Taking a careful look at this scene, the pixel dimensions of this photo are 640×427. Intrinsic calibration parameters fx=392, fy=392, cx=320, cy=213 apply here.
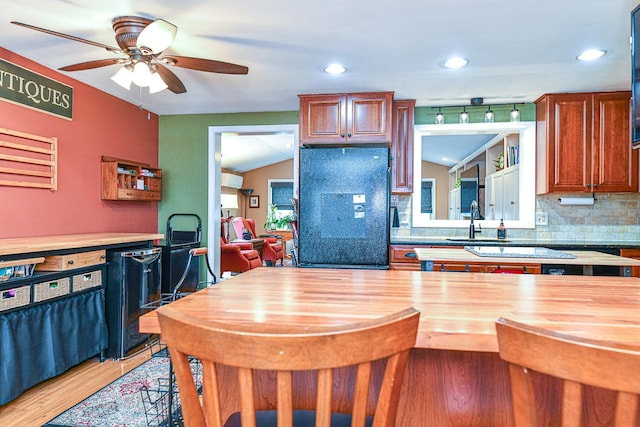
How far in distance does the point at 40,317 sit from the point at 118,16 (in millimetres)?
1757

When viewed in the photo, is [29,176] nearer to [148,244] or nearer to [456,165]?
[148,244]

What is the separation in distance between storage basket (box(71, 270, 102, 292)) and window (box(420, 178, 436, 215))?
3.64 m

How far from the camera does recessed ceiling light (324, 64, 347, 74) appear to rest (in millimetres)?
2875

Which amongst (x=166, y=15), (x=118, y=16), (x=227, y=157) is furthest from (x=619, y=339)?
(x=227, y=157)

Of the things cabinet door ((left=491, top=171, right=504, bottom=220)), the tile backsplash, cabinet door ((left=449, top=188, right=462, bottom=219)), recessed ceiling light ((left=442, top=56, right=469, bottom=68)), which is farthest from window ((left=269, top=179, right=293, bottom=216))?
recessed ceiling light ((left=442, top=56, right=469, bottom=68))

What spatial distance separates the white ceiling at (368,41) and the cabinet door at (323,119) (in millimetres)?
105

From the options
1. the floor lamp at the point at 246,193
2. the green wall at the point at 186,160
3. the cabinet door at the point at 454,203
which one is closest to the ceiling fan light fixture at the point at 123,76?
the green wall at the point at 186,160

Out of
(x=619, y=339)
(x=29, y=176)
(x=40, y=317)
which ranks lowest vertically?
(x=40, y=317)

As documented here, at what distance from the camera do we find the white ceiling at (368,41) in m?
2.07

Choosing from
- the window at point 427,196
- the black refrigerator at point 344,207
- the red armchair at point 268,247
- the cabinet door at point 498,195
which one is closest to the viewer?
the black refrigerator at point 344,207

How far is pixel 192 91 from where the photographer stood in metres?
3.51

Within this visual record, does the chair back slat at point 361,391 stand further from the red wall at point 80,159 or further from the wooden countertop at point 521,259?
the red wall at point 80,159

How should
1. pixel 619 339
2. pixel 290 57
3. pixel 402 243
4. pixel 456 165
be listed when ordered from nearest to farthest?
pixel 619 339 → pixel 290 57 → pixel 402 243 → pixel 456 165

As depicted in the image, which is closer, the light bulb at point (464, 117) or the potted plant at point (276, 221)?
the light bulb at point (464, 117)
